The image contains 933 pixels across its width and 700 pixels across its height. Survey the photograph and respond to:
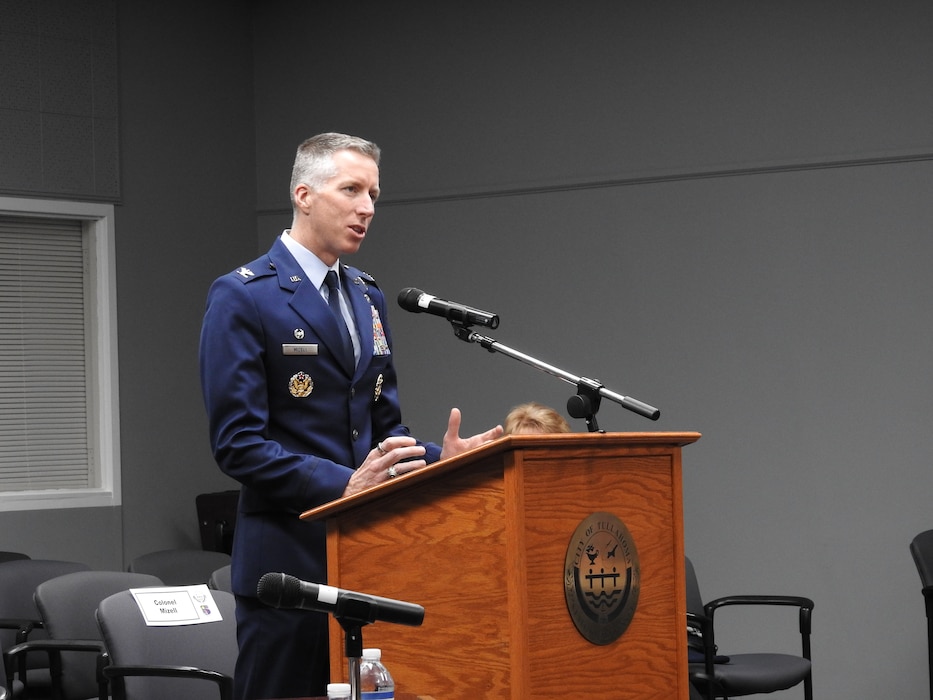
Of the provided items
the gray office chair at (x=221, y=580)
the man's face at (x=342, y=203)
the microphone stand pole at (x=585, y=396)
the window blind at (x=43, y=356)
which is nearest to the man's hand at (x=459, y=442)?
the microphone stand pole at (x=585, y=396)

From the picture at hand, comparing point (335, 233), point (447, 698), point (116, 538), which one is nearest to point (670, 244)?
point (116, 538)

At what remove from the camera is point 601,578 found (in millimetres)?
1928

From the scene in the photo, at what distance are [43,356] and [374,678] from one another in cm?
528

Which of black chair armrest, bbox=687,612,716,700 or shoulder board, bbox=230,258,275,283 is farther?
black chair armrest, bbox=687,612,716,700

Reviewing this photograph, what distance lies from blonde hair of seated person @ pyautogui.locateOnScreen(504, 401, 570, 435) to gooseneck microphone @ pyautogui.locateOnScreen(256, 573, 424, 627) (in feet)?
7.57

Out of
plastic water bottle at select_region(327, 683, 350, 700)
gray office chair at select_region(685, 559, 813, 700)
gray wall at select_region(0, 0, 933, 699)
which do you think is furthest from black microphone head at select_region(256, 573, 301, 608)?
gray wall at select_region(0, 0, 933, 699)

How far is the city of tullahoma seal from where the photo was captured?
6.21 ft

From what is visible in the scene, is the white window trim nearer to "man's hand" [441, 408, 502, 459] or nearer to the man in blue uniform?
the man in blue uniform

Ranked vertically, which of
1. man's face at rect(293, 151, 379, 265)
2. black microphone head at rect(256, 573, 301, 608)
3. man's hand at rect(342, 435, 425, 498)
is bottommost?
black microphone head at rect(256, 573, 301, 608)

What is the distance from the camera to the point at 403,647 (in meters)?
1.98

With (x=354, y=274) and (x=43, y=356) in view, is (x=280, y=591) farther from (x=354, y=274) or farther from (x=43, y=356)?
(x=43, y=356)

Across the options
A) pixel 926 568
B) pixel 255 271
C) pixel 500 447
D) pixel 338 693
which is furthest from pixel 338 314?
pixel 926 568

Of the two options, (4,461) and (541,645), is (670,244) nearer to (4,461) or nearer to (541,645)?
(4,461)

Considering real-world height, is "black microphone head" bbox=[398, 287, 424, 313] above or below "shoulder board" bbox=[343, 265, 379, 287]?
below
